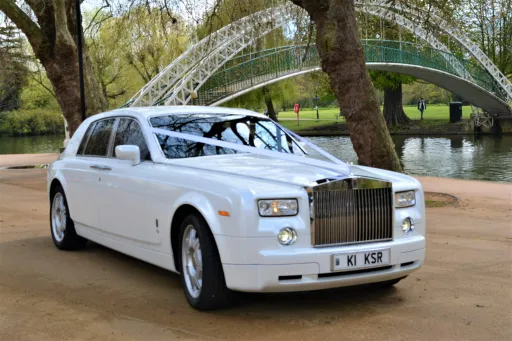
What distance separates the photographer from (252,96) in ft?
190

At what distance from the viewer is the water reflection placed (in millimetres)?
31234

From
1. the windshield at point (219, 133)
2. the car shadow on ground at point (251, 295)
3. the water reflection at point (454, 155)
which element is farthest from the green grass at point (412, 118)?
the car shadow on ground at point (251, 295)

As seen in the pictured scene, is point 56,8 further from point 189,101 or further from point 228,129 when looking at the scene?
point 189,101

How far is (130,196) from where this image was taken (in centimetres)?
689

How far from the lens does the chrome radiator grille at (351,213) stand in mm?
5504

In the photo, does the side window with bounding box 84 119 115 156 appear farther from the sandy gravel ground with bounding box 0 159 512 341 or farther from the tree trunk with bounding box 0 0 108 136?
the tree trunk with bounding box 0 0 108 136

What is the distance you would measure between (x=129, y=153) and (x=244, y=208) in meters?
1.88

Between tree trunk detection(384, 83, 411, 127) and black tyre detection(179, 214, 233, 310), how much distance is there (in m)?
59.9

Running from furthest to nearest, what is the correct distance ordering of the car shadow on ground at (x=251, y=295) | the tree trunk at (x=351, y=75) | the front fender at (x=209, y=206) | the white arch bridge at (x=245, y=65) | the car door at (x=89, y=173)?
1. the white arch bridge at (x=245, y=65)
2. the tree trunk at (x=351, y=75)
3. the car door at (x=89, y=173)
4. the car shadow on ground at (x=251, y=295)
5. the front fender at (x=209, y=206)

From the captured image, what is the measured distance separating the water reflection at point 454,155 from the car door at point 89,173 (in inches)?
893

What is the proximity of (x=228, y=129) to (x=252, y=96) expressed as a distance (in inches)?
2003

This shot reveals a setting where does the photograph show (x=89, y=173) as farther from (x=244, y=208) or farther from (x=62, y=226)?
(x=244, y=208)

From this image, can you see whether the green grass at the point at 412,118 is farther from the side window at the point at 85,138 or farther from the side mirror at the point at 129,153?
the side mirror at the point at 129,153

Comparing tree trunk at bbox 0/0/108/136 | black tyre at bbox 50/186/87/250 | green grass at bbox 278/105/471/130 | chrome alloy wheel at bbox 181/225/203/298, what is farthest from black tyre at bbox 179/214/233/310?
green grass at bbox 278/105/471/130
